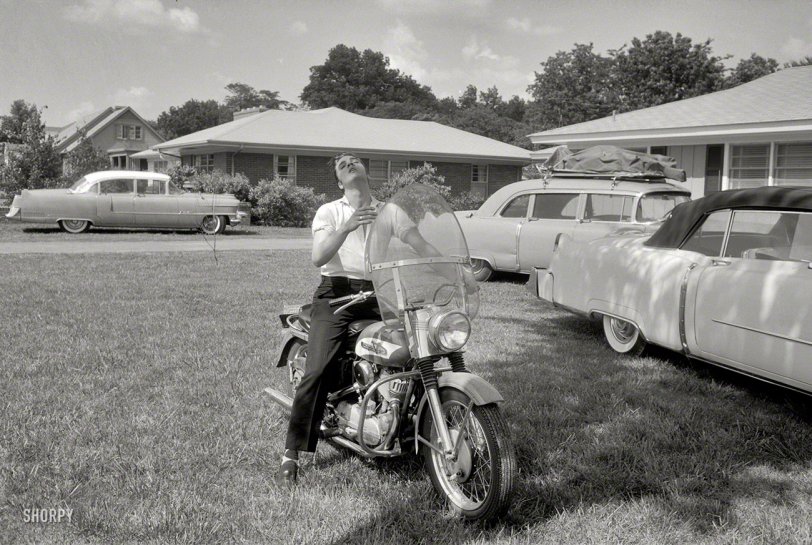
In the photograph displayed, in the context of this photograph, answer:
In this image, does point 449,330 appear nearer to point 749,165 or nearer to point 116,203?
point 749,165

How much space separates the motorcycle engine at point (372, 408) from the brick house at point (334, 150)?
996 inches

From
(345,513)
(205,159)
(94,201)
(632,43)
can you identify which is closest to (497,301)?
(345,513)

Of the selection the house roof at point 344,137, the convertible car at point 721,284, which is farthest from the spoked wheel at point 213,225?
the convertible car at point 721,284

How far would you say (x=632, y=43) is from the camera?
5584 cm

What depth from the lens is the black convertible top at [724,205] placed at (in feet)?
16.8

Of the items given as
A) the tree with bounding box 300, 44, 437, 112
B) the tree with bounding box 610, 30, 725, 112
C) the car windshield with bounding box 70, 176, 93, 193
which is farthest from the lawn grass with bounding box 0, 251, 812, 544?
the tree with bounding box 300, 44, 437, 112

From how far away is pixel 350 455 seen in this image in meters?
4.46

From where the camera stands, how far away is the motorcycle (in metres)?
3.48

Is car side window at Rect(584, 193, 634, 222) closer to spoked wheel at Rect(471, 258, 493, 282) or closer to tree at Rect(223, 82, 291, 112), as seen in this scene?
spoked wheel at Rect(471, 258, 493, 282)

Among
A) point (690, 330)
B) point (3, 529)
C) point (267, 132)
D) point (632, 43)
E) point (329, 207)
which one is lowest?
point (3, 529)

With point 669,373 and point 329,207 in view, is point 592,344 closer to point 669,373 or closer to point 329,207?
point 669,373

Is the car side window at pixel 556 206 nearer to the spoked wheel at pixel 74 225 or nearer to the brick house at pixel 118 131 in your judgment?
the spoked wheel at pixel 74 225

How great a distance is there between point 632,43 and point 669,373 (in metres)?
54.5

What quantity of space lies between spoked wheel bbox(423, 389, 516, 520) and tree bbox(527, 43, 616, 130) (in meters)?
63.1
